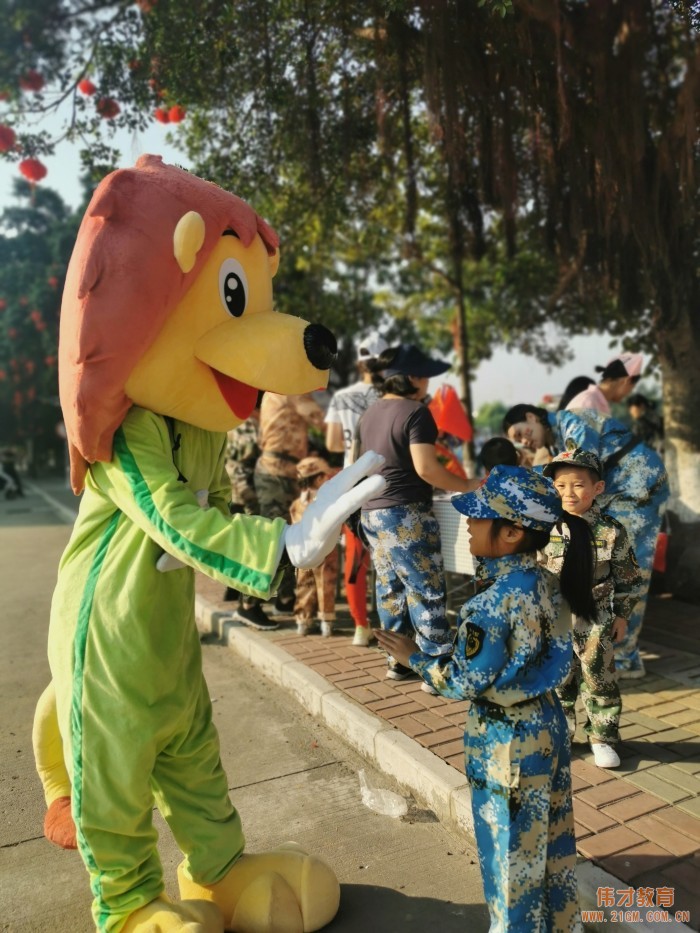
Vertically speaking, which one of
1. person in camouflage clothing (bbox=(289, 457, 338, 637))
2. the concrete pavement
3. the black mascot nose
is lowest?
the concrete pavement

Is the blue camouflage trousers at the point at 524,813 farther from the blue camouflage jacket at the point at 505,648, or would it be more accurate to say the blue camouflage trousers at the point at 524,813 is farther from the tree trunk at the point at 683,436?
the tree trunk at the point at 683,436

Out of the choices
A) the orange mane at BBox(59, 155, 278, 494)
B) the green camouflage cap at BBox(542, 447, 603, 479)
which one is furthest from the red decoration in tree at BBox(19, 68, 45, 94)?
the green camouflage cap at BBox(542, 447, 603, 479)

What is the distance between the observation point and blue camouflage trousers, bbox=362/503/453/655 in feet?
14.4

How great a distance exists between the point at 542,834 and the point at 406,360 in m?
2.91

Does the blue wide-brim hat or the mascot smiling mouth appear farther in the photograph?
the blue wide-brim hat

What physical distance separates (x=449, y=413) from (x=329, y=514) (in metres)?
4.38

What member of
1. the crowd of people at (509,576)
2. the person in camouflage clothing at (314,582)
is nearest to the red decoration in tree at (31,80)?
the crowd of people at (509,576)

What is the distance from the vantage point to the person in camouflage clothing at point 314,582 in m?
5.78

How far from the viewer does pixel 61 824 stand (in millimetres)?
2541

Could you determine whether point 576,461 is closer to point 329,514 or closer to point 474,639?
point 474,639

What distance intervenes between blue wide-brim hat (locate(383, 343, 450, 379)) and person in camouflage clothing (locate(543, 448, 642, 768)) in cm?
115

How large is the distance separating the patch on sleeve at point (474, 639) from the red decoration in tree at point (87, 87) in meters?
8.34

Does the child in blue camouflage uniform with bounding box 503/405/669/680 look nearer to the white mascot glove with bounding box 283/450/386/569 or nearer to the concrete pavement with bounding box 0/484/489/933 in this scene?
the concrete pavement with bounding box 0/484/489/933

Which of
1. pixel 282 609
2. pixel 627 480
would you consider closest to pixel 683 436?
pixel 627 480
